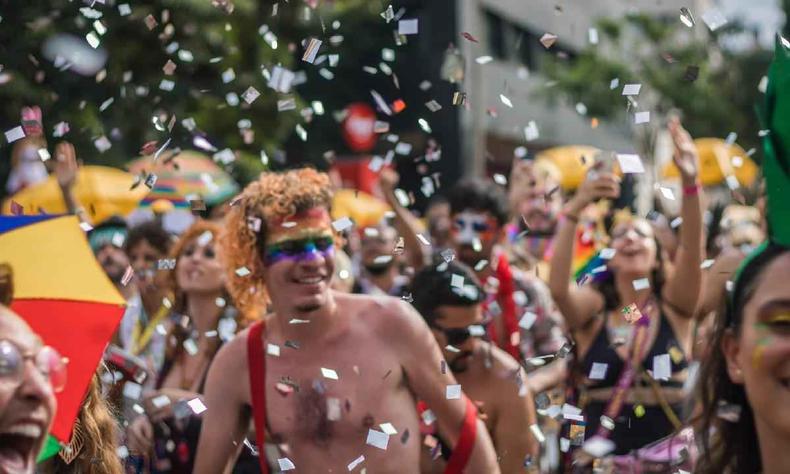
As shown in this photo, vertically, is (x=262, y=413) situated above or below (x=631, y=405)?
above

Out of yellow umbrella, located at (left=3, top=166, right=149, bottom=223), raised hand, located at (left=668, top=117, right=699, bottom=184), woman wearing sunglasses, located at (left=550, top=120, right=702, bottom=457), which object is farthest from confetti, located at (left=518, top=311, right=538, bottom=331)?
yellow umbrella, located at (left=3, top=166, right=149, bottom=223)

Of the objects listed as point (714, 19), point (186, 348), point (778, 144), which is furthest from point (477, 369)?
point (778, 144)

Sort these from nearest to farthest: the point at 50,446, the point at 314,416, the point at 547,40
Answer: the point at 50,446 < the point at 314,416 < the point at 547,40

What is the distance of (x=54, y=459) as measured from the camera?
10.4ft

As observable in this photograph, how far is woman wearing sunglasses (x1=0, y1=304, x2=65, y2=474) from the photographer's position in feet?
7.88

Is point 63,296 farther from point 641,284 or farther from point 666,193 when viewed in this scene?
point 641,284

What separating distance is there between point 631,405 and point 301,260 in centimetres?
178

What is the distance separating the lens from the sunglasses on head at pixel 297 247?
4770mm

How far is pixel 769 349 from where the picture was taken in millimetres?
2764

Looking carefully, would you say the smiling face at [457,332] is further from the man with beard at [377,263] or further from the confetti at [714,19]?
the man with beard at [377,263]

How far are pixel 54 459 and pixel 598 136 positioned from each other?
127ft

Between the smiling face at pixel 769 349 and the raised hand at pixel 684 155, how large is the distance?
8.31 feet

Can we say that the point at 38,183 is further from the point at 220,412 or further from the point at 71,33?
the point at 220,412

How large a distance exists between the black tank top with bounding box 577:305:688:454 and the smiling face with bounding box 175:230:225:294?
1.78 metres
